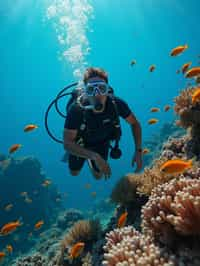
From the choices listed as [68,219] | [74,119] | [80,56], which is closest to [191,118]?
[74,119]

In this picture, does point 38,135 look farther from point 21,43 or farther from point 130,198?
point 130,198

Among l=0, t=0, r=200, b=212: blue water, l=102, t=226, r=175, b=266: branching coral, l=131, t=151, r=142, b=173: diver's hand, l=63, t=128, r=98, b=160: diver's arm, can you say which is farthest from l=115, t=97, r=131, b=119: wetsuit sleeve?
l=0, t=0, r=200, b=212: blue water

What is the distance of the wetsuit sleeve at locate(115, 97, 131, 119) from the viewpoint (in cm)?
607

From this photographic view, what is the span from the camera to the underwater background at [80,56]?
46.6 meters

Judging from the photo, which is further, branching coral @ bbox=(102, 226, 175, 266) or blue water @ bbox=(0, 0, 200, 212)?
blue water @ bbox=(0, 0, 200, 212)

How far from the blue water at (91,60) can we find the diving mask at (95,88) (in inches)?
385

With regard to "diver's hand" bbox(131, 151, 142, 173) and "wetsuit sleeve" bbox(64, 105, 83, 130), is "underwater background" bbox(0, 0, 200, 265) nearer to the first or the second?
"diver's hand" bbox(131, 151, 142, 173)

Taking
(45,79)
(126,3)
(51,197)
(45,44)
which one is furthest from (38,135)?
(51,197)

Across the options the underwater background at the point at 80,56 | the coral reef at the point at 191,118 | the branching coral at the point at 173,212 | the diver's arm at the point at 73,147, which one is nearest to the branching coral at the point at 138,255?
the branching coral at the point at 173,212

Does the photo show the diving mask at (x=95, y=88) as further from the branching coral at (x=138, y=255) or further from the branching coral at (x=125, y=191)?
the branching coral at (x=138, y=255)

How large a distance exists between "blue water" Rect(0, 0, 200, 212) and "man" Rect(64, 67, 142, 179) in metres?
9.09

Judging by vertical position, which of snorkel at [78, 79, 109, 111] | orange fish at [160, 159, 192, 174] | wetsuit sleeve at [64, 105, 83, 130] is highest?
snorkel at [78, 79, 109, 111]

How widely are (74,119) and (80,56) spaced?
3879 cm

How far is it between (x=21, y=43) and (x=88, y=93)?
59367 millimetres
